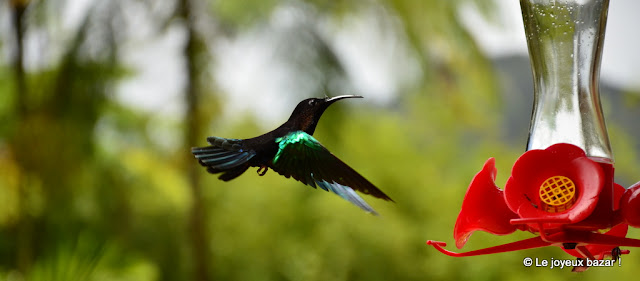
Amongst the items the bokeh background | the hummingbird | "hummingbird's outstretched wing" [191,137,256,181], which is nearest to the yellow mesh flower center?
the hummingbird

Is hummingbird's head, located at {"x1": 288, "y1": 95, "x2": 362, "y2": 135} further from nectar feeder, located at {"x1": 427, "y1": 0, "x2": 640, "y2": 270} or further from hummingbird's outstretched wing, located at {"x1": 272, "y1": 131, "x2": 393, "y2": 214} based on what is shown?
nectar feeder, located at {"x1": 427, "y1": 0, "x2": 640, "y2": 270}

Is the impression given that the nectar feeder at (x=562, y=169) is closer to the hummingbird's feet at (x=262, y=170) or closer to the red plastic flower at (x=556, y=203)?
the red plastic flower at (x=556, y=203)

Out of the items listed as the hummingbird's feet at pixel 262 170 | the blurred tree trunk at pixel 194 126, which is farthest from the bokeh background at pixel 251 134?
the hummingbird's feet at pixel 262 170

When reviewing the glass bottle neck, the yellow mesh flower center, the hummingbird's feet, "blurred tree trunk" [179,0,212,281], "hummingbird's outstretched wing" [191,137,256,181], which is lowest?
"hummingbird's outstretched wing" [191,137,256,181]

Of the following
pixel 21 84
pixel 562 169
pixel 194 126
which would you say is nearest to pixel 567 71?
pixel 562 169

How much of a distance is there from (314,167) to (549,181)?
0.31m

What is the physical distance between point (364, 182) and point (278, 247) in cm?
580

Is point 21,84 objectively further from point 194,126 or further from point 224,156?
point 224,156

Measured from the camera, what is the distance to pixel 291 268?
620 cm

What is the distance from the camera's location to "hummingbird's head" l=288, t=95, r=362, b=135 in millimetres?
760

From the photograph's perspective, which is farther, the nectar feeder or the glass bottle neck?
the glass bottle neck

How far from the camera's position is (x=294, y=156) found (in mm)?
781

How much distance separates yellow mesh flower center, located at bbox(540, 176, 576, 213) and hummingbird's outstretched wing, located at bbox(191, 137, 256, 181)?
37 centimetres

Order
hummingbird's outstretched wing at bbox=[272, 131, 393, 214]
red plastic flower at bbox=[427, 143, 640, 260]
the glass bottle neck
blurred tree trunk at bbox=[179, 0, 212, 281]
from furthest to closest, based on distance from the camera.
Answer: blurred tree trunk at bbox=[179, 0, 212, 281] → the glass bottle neck → red plastic flower at bbox=[427, 143, 640, 260] → hummingbird's outstretched wing at bbox=[272, 131, 393, 214]
